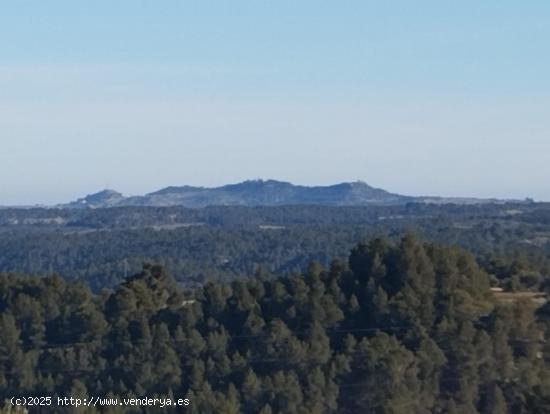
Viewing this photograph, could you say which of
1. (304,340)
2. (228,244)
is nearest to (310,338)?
(304,340)

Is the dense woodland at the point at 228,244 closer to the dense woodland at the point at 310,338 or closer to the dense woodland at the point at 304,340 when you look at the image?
the dense woodland at the point at 310,338

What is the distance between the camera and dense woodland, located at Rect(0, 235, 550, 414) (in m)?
30.5

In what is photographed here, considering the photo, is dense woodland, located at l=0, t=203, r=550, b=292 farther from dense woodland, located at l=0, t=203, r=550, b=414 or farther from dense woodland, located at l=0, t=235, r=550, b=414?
dense woodland, located at l=0, t=235, r=550, b=414

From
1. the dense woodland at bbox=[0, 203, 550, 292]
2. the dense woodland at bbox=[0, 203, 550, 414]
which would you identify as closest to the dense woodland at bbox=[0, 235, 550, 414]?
the dense woodland at bbox=[0, 203, 550, 414]

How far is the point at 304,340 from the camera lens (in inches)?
1329

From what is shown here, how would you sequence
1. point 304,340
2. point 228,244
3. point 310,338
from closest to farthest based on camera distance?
point 310,338 < point 304,340 < point 228,244

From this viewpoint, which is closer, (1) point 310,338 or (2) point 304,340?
(1) point 310,338

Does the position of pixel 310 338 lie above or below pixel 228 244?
above

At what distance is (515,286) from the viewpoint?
132 feet

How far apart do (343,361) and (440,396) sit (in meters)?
2.30

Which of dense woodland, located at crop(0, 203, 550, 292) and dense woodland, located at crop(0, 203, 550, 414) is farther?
dense woodland, located at crop(0, 203, 550, 292)

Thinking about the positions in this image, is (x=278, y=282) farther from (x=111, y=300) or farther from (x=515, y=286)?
(x=515, y=286)

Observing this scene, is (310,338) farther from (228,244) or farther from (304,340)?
(228,244)

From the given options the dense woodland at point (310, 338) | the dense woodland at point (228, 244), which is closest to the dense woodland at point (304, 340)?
the dense woodland at point (310, 338)
